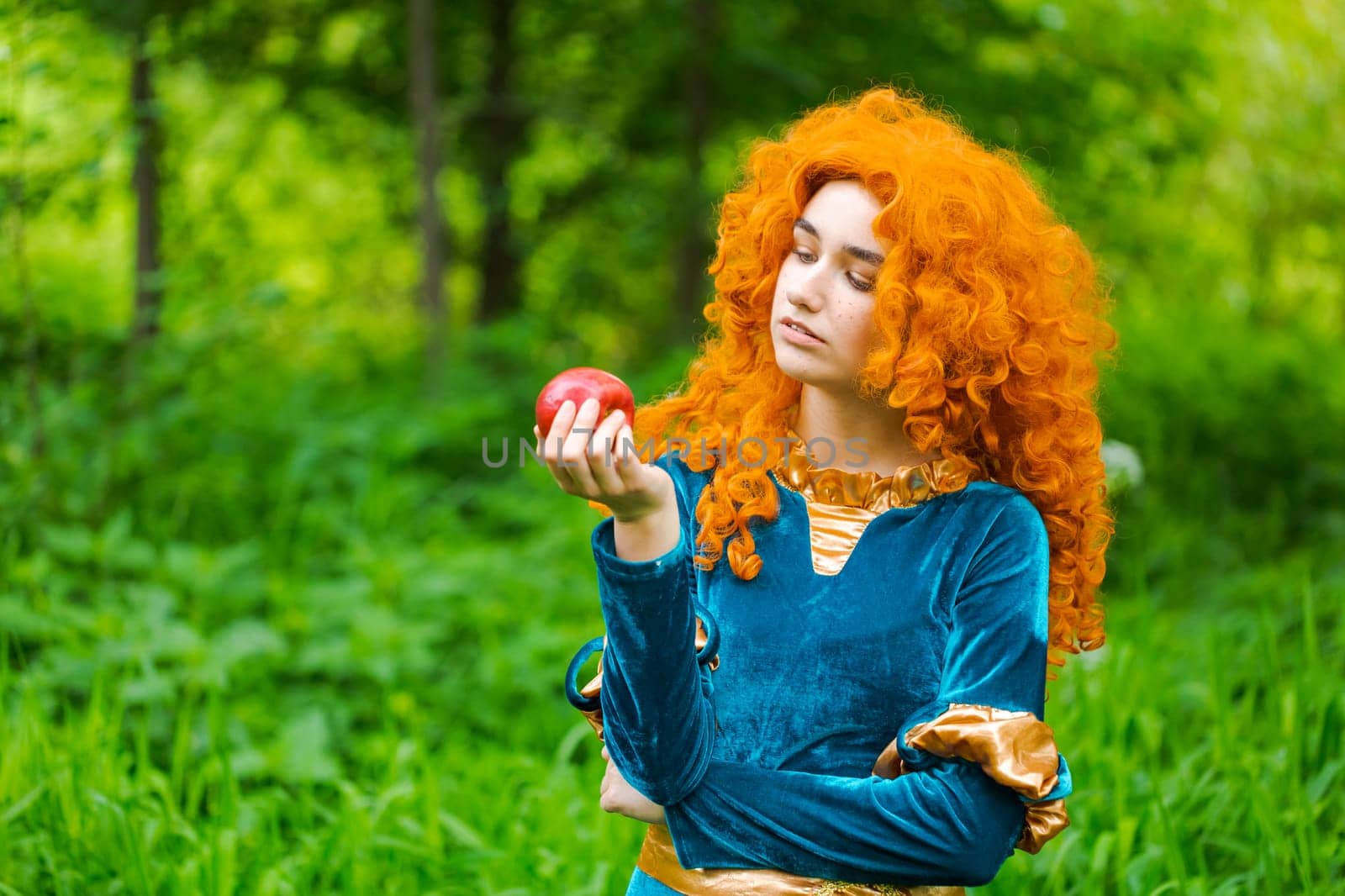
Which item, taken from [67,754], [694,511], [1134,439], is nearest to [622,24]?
[1134,439]

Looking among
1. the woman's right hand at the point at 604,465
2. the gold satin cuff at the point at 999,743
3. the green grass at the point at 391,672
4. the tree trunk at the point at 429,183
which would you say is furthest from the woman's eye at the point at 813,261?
the tree trunk at the point at 429,183

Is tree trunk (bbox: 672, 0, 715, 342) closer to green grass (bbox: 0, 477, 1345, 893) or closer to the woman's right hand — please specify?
green grass (bbox: 0, 477, 1345, 893)

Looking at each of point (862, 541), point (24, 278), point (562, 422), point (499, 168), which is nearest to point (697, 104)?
point (499, 168)

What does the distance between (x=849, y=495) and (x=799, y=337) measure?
0.62ft

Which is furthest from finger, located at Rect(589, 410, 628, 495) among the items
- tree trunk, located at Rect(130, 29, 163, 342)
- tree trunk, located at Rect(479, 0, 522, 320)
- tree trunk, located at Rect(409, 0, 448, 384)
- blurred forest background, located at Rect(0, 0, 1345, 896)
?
tree trunk, located at Rect(479, 0, 522, 320)

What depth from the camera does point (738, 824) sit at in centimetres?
123

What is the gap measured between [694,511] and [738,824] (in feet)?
1.15

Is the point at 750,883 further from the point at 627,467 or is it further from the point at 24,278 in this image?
the point at 24,278

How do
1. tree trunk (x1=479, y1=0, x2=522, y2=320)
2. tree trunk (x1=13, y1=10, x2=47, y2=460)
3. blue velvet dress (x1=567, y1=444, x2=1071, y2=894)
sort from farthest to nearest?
tree trunk (x1=479, y1=0, x2=522, y2=320) → tree trunk (x1=13, y1=10, x2=47, y2=460) → blue velvet dress (x1=567, y1=444, x2=1071, y2=894)

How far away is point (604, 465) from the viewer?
105cm

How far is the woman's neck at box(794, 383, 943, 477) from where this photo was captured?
1.37 metres

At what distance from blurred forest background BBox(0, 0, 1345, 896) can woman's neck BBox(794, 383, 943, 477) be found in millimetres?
366

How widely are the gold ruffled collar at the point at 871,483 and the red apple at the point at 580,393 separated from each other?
0.87ft

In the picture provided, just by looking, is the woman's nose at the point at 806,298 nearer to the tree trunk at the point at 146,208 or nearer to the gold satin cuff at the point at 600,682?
the gold satin cuff at the point at 600,682
